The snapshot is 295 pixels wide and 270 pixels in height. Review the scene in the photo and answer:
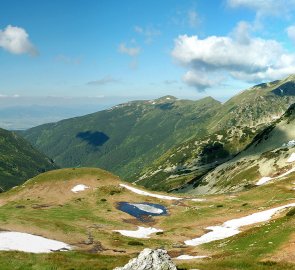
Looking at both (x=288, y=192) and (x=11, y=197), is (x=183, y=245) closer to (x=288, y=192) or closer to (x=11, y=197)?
(x=288, y=192)

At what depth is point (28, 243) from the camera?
49.4 m

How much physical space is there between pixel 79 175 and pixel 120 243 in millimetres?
66045

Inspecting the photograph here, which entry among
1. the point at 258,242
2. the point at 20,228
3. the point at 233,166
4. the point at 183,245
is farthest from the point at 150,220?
the point at 233,166

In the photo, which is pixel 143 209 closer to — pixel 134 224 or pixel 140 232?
pixel 134 224

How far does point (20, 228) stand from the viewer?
58.7 metres

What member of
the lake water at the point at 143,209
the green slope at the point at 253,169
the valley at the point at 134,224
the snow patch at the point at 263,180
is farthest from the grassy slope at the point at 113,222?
the green slope at the point at 253,169

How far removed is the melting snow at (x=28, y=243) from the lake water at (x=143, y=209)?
35226 millimetres

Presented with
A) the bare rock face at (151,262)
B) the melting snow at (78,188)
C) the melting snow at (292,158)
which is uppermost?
the bare rock face at (151,262)

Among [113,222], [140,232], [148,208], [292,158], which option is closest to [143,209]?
[148,208]

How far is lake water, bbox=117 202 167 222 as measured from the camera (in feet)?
293

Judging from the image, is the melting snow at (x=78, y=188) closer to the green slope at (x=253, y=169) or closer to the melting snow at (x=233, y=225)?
the melting snow at (x=233, y=225)

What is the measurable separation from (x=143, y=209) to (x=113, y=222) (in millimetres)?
15769

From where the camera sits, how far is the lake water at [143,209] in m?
89.2

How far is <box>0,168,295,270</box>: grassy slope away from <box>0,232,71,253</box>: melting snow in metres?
3.28
